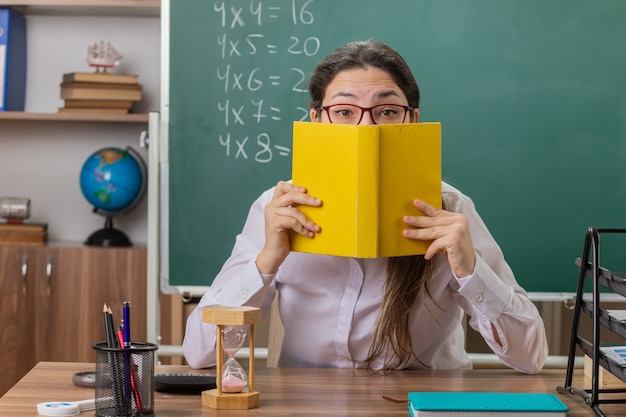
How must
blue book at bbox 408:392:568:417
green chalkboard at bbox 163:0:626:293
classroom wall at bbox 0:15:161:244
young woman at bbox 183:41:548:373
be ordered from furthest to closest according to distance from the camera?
classroom wall at bbox 0:15:161:244 → green chalkboard at bbox 163:0:626:293 → young woman at bbox 183:41:548:373 → blue book at bbox 408:392:568:417

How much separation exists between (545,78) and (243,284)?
1393 millimetres

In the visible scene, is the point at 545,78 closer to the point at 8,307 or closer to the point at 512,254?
the point at 512,254

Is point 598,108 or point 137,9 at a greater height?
point 137,9

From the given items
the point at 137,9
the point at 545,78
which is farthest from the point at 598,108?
the point at 137,9

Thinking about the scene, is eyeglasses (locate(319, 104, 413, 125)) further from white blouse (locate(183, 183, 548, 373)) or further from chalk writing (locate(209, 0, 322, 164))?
chalk writing (locate(209, 0, 322, 164))

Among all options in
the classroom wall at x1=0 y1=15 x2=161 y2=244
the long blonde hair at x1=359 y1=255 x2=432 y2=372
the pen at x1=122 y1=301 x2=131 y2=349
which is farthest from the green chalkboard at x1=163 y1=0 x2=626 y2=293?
the pen at x1=122 y1=301 x2=131 y2=349

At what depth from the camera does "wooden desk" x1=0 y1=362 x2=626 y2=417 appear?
51.1 inches

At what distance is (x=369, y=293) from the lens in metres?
1.74

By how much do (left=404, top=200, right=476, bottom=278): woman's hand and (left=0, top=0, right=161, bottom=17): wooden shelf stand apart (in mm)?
1906

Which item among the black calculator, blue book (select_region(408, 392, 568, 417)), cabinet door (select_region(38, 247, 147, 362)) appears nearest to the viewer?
blue book (select_region(408, 392, 568, 417))

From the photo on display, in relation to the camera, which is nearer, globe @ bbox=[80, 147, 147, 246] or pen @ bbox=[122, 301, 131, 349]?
pen @ bbox=[122, 301, 131, 349]

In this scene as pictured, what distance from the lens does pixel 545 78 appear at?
2.63m

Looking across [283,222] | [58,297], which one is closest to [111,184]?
[58,297]

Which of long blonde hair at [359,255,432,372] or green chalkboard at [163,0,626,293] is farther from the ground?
green chalkboard at [163,0,626,293]
